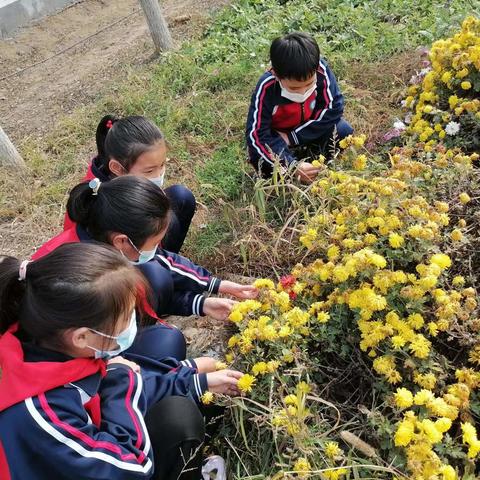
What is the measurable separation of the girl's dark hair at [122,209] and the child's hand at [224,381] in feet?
1.83

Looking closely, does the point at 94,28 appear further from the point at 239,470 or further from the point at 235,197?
the point at 239,470

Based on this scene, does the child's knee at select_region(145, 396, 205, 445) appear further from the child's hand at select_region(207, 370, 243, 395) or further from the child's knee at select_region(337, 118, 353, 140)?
the child's knee at select_region(337, 118, 353, 140)

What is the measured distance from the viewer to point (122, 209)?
1.80m

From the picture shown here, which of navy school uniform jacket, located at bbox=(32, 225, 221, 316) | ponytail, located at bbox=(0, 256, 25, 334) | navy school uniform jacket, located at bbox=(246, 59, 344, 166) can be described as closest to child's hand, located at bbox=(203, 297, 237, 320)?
navy school uniform jacket, located at bbox=(32, 225, 221, 316)

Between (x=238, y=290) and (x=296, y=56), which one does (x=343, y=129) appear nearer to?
(x=296, y=56)

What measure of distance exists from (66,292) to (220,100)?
10.7ft

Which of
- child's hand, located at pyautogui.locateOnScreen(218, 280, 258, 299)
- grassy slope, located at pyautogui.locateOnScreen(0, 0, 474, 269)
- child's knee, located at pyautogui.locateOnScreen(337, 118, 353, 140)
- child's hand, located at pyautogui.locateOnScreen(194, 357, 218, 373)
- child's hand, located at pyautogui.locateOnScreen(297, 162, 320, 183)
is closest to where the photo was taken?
child's hand, located at pyautogui.locateOnScreen(194, 357, 218, 373)

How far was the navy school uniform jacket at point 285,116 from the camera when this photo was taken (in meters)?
2.95

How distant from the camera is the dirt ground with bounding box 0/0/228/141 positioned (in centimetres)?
555

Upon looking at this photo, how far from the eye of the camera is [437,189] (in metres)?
2.12

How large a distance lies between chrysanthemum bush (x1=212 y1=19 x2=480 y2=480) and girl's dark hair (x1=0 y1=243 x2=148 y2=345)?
0.47 metres

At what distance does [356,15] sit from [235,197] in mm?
2609

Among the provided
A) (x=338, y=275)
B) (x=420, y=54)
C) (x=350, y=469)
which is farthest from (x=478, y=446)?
(x=420, y=54)

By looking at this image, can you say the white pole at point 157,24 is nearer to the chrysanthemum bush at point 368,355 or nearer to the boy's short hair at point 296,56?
the boy's short hair at point 296,56
